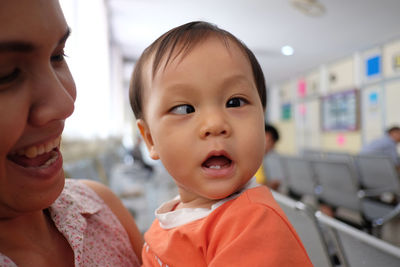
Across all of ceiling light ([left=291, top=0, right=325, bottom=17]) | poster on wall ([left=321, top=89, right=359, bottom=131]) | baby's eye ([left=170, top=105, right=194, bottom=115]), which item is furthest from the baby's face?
poster on wall ([left=321, top=89, right=359, bottom=131])

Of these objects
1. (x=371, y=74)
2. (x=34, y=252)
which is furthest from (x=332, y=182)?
(x=371, y=74)

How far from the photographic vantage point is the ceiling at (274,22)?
17.1 ft

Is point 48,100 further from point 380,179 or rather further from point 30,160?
point 380,179

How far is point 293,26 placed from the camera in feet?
20.3

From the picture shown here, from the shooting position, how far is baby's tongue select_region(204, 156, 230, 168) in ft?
1.87

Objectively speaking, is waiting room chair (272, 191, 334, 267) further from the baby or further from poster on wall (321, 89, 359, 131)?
poster on wall (321, 89, 359, 131)

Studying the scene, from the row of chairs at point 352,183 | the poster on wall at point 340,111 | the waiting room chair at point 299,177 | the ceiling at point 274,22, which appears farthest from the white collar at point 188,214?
the poster on wall at point 340,111

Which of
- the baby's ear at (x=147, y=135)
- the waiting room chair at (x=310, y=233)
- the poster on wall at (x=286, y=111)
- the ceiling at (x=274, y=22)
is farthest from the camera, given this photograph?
the poster on wall at (x=286, y=111)

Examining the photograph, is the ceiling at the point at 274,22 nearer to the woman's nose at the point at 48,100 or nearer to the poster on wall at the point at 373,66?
the poster on wall at the point at 373,66

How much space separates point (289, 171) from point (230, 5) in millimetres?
3235

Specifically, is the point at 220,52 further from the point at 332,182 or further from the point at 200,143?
the point at 332,182

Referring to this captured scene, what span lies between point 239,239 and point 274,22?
6.19 m

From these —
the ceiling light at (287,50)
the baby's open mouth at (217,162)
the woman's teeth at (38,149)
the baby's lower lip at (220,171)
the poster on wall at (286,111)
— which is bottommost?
the poster on wall at (286,111)

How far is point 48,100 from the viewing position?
0.45 m
